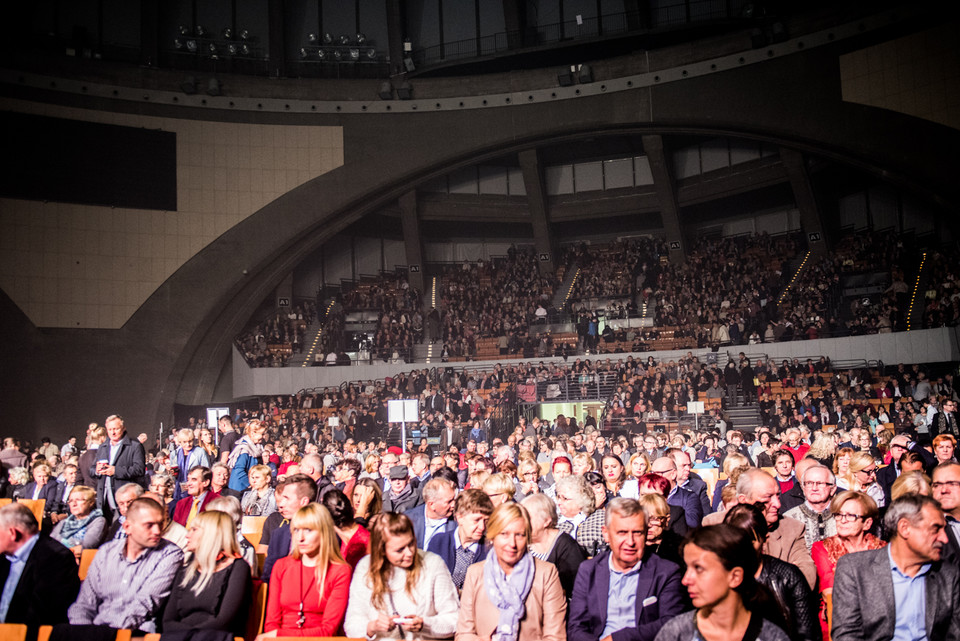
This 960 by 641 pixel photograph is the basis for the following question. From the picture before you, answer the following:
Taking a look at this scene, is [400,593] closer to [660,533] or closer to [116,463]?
[660,533]

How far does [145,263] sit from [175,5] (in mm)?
7905

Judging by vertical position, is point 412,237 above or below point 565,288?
above

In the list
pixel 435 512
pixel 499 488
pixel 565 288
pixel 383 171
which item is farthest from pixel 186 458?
pixel 565 288

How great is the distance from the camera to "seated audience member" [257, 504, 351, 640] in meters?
4.14

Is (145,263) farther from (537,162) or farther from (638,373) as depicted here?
(638,373)

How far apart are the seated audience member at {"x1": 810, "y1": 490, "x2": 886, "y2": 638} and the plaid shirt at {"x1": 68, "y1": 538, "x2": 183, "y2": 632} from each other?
3569 mm

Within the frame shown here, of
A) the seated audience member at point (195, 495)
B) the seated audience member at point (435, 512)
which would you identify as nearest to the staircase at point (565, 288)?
the seated audience member at point (195, 495)

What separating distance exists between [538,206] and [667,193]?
Result: 4.20 meters

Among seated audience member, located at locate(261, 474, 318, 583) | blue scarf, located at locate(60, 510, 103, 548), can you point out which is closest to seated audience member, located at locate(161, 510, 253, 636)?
seated audience member, located at locate(261, 474, 318, 583)

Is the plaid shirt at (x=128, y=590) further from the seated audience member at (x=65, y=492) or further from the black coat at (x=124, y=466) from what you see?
the seated audience member at (x=65, y=492)

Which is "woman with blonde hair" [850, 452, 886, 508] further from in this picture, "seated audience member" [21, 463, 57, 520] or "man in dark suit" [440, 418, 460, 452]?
"man in dark suit" [440, 418, 460, 452]

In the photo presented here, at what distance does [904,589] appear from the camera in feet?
Result: 11.6

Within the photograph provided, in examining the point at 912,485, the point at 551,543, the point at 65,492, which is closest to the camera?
the point at 551,543

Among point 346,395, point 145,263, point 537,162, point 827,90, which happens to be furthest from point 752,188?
point 145,263
